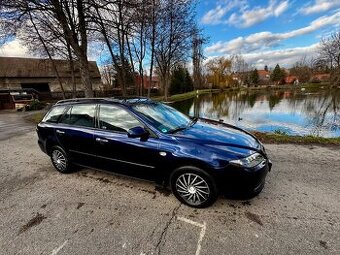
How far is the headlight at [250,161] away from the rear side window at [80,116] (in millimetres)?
2741

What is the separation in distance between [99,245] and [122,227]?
1.27 feet

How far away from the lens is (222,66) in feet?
230

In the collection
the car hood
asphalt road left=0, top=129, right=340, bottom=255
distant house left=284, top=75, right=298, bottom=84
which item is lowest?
distant house left=284, top=75, right=298, bottom=84

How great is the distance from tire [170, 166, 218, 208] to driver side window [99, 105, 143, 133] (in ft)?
3.58

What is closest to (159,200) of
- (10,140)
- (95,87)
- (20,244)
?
(20,244)

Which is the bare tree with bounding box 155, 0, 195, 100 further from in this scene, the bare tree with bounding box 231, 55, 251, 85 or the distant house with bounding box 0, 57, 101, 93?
the bare tree with bounding box 231, 55, 251, 85

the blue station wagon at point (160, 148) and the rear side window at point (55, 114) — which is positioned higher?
the rear side window at point (55, 114)

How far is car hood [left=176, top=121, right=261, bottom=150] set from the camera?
334 centimetres

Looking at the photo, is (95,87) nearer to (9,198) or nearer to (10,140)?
(10,140)

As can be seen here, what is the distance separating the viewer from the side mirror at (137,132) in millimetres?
3439

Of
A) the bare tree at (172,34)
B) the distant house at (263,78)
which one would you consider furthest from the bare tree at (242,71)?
the bare tree at (172,34)

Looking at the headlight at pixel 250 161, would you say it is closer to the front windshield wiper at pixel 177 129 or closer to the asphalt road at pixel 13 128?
the front windshield wiper at pixel 177 129

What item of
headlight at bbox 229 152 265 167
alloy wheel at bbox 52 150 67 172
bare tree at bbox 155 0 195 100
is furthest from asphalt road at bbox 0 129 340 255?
bare tree at bbox 155 0 195 100

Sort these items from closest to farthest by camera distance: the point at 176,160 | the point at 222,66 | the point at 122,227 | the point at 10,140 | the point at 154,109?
1. the point at 122,227
2. the point at 176,160
3. the point at 154,109
4. the point at 10,140
5. the point at 222,66
